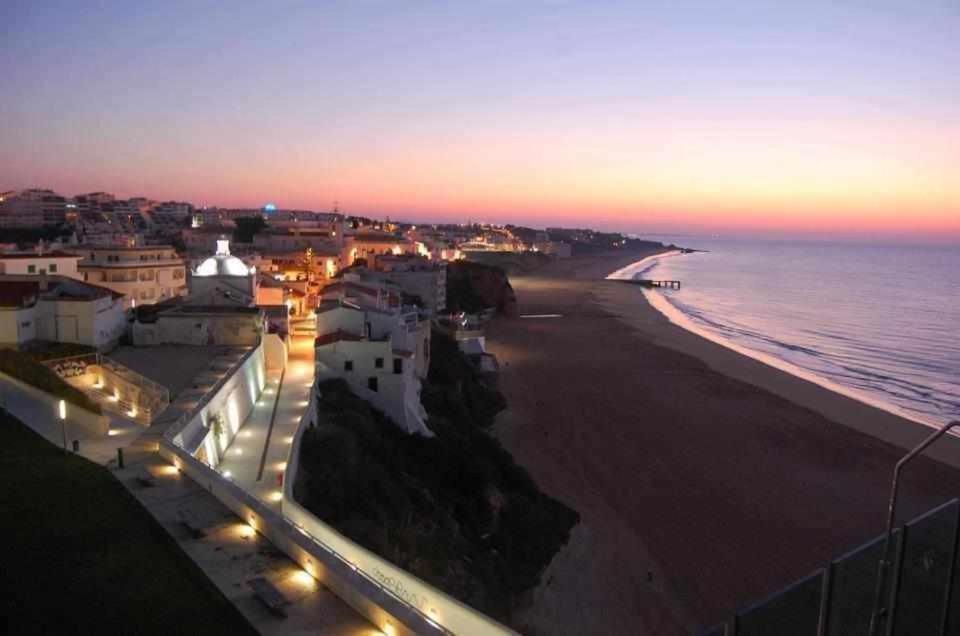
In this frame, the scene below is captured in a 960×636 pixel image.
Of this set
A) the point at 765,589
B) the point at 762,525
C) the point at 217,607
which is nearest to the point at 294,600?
the point at 217,607

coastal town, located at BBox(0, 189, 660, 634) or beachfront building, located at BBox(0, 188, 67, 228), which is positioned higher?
beachfront building, located at BBox(0, 188, 67, 228)

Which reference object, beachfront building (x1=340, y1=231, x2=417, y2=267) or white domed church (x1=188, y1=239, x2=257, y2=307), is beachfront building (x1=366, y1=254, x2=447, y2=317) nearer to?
beachfront building (x1=340, y1=231, x2=417, y2=267)

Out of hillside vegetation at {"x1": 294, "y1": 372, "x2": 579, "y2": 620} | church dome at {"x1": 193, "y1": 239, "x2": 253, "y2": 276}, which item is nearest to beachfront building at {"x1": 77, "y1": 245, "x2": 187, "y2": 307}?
church dome at {"x1": 193, "y1": 239, "x2": 253, "y2": 276}

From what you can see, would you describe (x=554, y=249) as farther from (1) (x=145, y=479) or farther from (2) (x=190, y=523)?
(2) (x=190, y=523)

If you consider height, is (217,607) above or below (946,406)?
above

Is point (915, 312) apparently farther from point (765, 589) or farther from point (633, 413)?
point (765, 589)

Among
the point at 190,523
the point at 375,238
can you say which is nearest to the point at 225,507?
the point at 190,523
